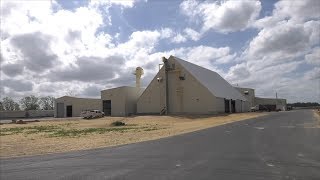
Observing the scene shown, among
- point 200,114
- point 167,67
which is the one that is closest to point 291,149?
point 200,114

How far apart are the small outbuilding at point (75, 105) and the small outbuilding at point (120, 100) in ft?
34.4

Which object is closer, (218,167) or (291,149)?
(218,167)

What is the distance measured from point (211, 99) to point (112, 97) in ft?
71.4

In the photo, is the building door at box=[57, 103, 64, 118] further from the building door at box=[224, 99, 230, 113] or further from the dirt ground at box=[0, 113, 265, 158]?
the dirt ground at box=[0, 113, 265, 158]

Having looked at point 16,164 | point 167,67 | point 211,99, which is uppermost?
point 167,67

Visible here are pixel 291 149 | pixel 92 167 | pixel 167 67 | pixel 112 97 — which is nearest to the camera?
pixel 92 167

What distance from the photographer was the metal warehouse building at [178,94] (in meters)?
66.9

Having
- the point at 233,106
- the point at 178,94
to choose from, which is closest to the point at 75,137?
the point at 178,94

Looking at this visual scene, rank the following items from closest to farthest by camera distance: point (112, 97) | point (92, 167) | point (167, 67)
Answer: point (92, 167) → point (167, 67) → point (112, 97)

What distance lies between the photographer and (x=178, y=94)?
226 ft

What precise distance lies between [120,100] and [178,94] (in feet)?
44.5

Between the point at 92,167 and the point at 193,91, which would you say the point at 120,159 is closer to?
the point at 92,167

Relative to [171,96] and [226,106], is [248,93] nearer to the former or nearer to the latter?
[226,106]

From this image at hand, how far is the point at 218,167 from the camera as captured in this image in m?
12.4
